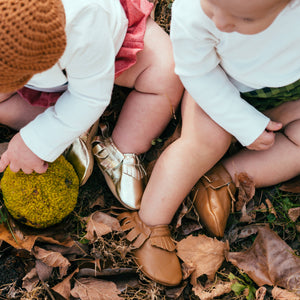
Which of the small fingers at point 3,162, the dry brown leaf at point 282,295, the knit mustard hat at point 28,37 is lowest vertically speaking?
the dry brown leaf at point 282,295

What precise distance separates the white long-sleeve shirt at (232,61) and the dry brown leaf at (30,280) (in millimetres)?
928

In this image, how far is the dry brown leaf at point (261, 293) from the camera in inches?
60.8

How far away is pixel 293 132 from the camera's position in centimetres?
162

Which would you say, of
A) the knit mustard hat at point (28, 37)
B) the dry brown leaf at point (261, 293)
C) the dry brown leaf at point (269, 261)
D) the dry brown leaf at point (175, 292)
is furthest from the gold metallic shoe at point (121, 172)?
the knit mustard hat at point (28, 37)

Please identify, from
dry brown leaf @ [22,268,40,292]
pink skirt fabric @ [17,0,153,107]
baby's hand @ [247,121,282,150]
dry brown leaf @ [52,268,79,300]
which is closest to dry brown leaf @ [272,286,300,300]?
baby's hand @ [247,121,282,150]

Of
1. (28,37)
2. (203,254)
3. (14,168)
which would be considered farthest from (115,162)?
(28,37)

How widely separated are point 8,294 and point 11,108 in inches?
30.0

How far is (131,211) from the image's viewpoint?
1.77m

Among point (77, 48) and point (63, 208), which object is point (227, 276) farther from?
point (77, 48)

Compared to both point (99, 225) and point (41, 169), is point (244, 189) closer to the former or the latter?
point (99, 225)

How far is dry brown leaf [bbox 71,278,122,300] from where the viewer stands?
1.58 m

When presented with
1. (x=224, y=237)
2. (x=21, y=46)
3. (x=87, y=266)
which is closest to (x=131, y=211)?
(x=87, y=266)

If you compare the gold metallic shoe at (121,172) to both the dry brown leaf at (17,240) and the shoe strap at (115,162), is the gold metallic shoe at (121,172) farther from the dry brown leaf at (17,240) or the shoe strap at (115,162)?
the dry brown leaf at (17,240)

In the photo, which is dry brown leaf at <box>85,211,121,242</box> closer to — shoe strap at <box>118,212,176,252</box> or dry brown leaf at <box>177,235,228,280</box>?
shoe strap at <box>118,212,176,252</box>
